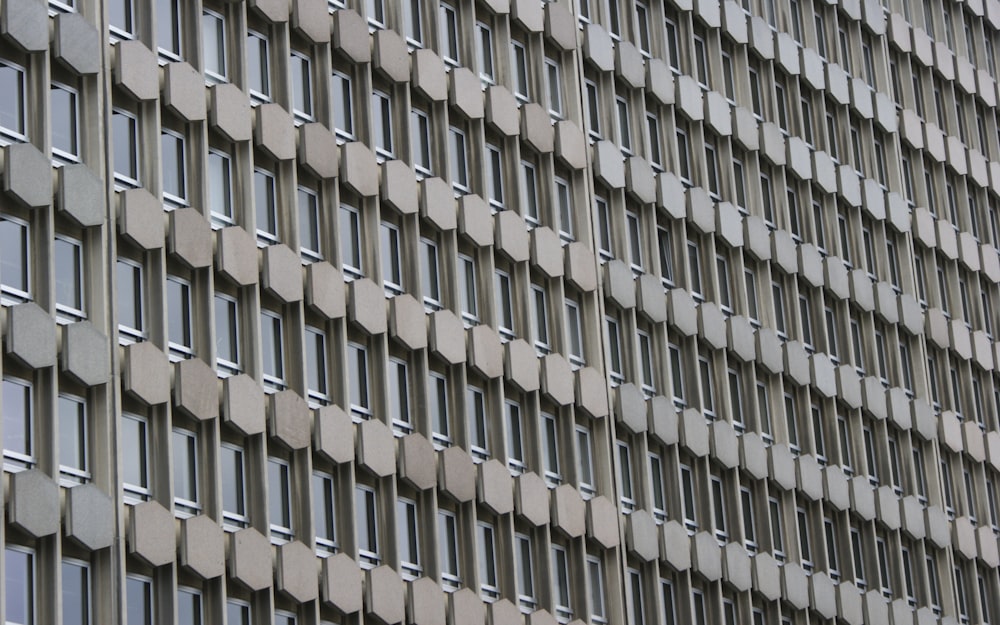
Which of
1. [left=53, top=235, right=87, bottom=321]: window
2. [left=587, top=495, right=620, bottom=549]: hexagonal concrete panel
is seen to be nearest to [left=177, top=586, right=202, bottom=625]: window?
[left=53, top=235, right=87, bottom=321]: window

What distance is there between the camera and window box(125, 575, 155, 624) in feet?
126

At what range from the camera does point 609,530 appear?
50031mm

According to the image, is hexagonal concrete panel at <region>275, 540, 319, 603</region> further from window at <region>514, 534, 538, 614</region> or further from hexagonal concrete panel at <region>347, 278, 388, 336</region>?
window at <region>514, 534, 538, 614</region>

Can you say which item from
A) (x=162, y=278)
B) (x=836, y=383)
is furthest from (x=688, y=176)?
(x=162, y=278)

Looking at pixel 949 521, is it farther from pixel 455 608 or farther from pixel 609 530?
pixel 455 608

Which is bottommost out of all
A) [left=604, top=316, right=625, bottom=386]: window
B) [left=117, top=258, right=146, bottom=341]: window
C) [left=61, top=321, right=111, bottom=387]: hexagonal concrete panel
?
[left=61, top=321, right=111, bottom=387]: hexagonal concrete panel

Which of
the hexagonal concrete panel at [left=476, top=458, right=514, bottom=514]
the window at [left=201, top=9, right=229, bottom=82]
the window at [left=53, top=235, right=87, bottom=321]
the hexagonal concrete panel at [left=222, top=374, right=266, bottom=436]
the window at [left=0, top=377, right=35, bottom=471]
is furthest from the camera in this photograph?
the hexagonal concrete panel at [left=476, top=458, right=514, bottom=514]

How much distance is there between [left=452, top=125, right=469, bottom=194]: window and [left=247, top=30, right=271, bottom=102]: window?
5389 millimetres

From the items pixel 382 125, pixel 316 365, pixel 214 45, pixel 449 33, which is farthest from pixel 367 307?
pixel 449 33

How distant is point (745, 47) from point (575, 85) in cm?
854

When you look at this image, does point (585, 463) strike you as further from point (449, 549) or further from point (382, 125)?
point (382, 125)

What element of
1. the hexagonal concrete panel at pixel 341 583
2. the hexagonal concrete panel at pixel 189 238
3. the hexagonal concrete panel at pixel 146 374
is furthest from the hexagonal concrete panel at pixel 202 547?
the hexagonal concrete panel at pixel 189 238

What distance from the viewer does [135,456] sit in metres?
39.6

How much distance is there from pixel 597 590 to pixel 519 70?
41.4 feet
